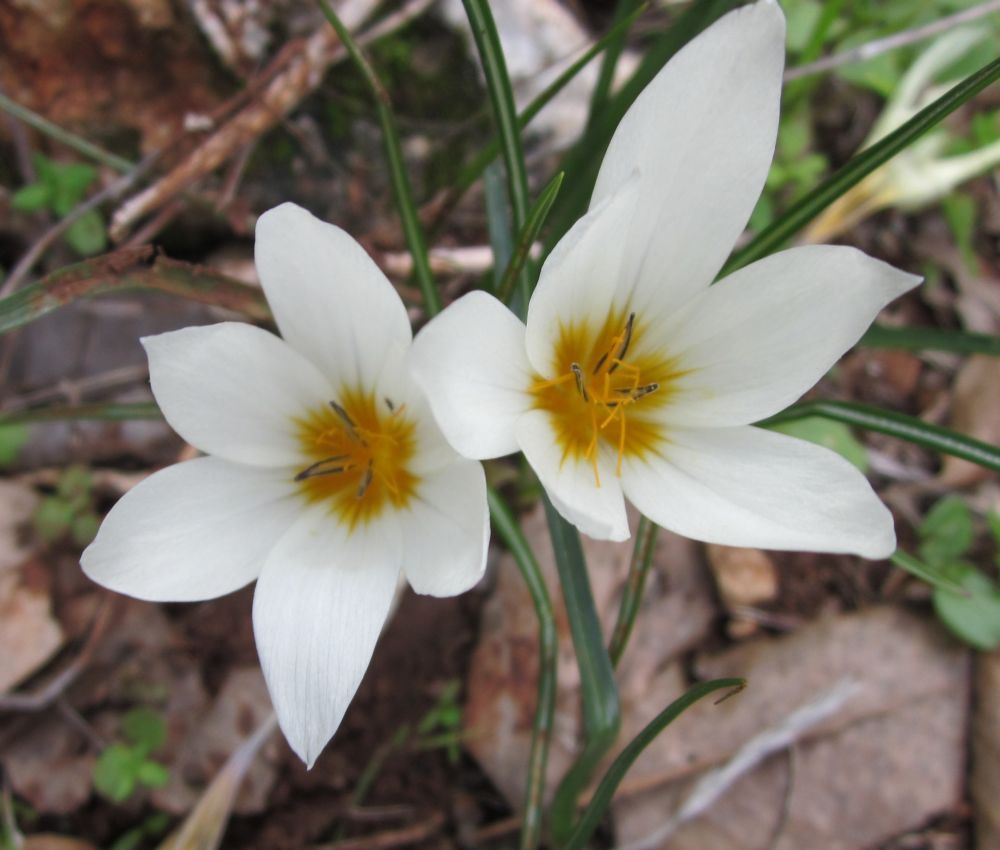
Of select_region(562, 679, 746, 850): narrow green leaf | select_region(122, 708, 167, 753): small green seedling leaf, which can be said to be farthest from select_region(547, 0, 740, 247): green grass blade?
select_region(122, 708, 167, 753): small green seedling leaf

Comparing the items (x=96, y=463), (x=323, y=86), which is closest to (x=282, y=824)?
(x=96, y=463)

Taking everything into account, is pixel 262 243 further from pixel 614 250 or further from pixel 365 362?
pixel 614 250

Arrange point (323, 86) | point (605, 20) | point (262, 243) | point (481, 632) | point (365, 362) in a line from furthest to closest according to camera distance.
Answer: point (605, 20), point (323, 86), point (481, 632), point (365, 362), point (262, 243)

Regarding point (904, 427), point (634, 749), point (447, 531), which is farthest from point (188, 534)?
point (904, 427)

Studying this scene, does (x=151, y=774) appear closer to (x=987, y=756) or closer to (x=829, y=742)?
(x=829, y=742)

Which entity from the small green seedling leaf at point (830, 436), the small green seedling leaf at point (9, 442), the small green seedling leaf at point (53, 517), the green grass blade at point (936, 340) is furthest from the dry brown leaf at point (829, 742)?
the small green seedling leaf at point (9, 442)

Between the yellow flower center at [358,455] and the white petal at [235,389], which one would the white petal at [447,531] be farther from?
the white petal at [235,389]
